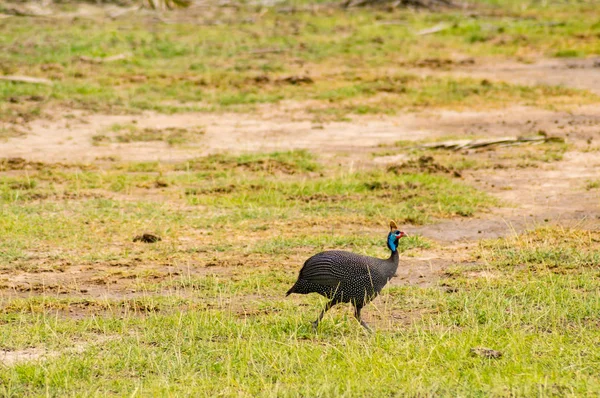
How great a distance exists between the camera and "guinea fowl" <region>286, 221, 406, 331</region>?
6.21 meters

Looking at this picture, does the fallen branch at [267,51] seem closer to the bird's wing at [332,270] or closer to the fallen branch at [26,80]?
the fallen branch at [26,80]

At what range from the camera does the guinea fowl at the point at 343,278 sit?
6215 mm

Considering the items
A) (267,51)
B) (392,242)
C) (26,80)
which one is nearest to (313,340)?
(392,242)

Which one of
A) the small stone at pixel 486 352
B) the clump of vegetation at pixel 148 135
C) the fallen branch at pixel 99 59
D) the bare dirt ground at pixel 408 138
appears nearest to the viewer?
the small stone at pixel 486 352

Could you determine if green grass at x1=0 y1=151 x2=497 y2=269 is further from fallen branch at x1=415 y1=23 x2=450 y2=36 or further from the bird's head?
fallen branch at x1=415 y1=23 x2=450 y2=36

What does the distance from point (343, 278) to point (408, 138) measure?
7200mm

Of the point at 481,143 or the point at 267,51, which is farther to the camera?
the point at 267,51

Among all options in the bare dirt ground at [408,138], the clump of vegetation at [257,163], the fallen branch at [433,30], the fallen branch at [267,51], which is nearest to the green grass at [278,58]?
the fallen branch at [267,51]

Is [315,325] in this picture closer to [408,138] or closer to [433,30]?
[408,138]

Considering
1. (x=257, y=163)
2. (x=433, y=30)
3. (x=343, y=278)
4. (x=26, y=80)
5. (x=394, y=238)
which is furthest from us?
(x=433, y=30)

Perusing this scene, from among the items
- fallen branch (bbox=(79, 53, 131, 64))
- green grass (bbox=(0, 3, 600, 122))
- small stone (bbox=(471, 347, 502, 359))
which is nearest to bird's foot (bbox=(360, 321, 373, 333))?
small stone (bbox=(471, 347, 502, 359))

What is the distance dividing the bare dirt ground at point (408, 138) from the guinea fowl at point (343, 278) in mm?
1391

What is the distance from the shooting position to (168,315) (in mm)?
6809

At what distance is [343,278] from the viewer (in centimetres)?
620
